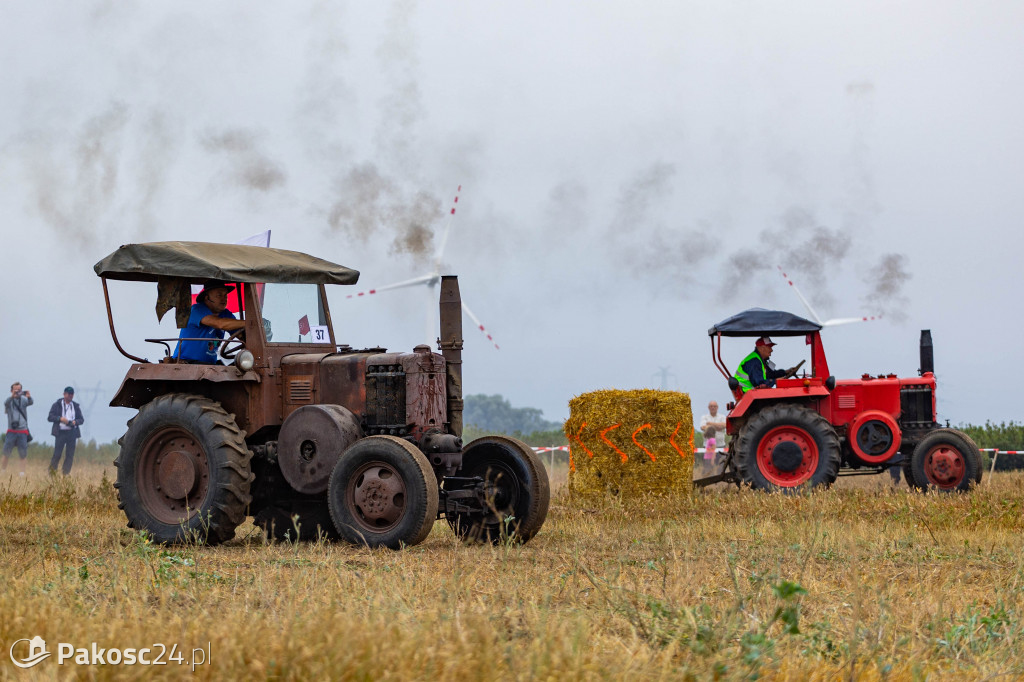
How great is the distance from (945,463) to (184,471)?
10.0 meters

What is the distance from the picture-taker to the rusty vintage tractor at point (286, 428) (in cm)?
905

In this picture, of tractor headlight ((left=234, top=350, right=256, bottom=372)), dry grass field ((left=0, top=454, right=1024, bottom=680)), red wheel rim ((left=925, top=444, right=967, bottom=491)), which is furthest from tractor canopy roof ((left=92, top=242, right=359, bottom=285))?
red wheel rim ((left=925, top=444, right=967, bottom=491))

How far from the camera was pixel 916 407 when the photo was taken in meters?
15.7

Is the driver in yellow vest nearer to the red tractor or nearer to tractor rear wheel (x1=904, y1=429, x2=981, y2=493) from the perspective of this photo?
the red tractor

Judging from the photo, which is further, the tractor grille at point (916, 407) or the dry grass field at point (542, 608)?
the tractor grille at point (916, 407)

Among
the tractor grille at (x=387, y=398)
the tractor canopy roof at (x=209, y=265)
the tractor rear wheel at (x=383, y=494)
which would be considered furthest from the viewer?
the tractor grille at (x=387, y=398)

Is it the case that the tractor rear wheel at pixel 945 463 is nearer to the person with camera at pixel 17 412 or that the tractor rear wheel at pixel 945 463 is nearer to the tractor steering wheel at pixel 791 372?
the tractor steering wheel at pixel 791 372

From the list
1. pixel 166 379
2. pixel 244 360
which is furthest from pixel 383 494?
pixel 166 379

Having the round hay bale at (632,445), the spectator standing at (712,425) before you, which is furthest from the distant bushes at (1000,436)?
the round hay bale at (632,445)

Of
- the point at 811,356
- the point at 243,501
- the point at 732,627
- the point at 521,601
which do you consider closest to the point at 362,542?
the point at 243,501

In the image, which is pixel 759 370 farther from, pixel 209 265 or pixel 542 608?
pixel 542 608

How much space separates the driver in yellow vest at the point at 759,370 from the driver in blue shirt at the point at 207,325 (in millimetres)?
7989

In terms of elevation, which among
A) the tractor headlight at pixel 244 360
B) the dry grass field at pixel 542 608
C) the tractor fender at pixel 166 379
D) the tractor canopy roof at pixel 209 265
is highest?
the tractor canopy roof at pixel 209 265

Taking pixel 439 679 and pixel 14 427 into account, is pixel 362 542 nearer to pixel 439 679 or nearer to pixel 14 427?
pixel 439 679
